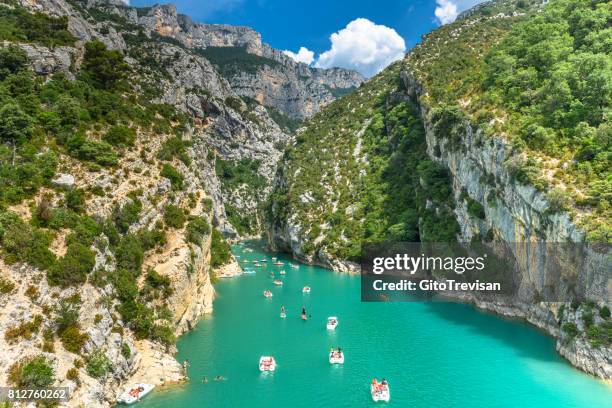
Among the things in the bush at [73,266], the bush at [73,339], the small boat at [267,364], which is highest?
the bush at [73,266]

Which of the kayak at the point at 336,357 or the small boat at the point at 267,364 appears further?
the kayak at the point at 336,357

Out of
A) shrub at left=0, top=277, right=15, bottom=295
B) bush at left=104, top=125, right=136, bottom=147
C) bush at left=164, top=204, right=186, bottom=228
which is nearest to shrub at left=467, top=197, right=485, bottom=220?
bush at left=164, top=204, right=186, bottom=228

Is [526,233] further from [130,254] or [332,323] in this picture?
[130,254]

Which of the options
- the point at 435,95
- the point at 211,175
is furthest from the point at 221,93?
the point at 435,95

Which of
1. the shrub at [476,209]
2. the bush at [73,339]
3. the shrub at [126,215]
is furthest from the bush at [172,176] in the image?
the shrub at [476,209]

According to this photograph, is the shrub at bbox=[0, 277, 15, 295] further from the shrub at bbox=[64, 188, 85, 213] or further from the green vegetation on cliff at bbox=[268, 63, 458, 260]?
the green vegetation on cliff at bbox=[268, 63, 458, 260]

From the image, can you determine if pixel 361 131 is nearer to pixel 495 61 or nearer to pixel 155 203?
pixel 495 61

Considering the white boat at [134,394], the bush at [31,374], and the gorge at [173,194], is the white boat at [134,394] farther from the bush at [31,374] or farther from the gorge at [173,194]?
the bush at [31,374]
